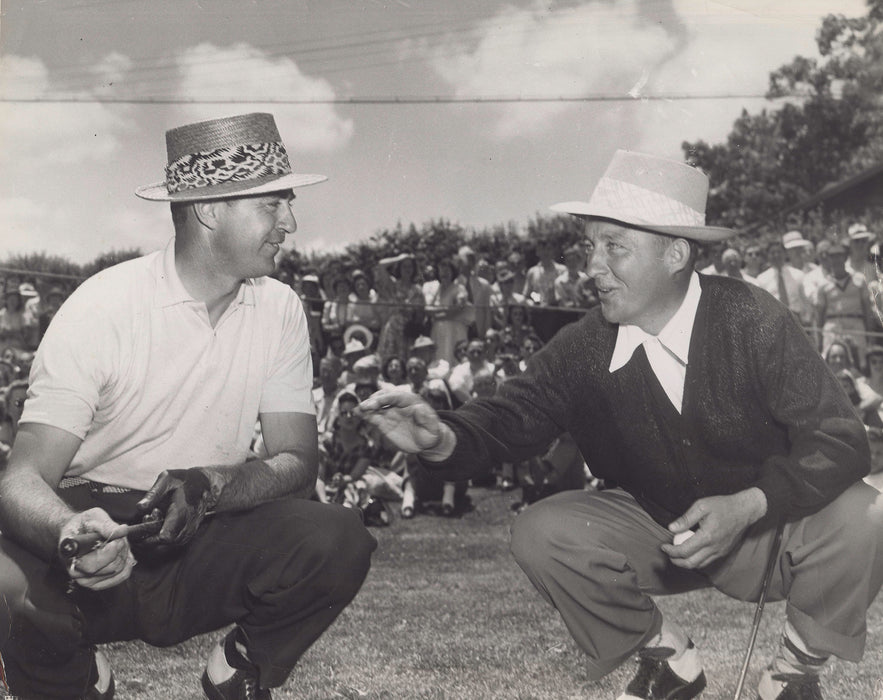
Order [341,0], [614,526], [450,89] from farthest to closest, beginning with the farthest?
[450,89]
[341,0]
[614,526]

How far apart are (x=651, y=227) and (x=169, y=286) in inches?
61.6

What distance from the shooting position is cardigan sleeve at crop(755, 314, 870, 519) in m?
3.17

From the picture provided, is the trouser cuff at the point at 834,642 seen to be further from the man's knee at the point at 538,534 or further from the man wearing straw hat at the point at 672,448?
the man's knee at the point at 538,534

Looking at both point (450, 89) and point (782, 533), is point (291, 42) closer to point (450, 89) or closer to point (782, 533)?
point (450, 89)

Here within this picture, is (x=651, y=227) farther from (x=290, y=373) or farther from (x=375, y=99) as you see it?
(x=375, y=99)

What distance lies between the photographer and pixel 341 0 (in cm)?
451

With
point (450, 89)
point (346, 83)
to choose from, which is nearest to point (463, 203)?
point (450, 89)

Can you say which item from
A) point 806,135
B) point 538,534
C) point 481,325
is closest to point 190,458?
point 538,534

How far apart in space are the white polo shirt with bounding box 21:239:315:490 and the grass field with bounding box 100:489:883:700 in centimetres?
83

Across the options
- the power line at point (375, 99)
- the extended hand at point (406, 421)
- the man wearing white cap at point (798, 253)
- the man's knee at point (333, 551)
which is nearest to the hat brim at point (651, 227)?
the extended hand at point (406, 421)

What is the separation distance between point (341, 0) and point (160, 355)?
1.97 metres

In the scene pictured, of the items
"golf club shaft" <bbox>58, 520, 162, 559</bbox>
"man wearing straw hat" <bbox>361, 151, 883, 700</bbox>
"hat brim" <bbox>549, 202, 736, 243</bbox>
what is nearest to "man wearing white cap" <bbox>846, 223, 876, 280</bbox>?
"man wearing straw hat" <bbox>361, 151, 883, 700</bbox>

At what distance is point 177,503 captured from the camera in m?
2.87

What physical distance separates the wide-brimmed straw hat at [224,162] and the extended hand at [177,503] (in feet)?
3.05
